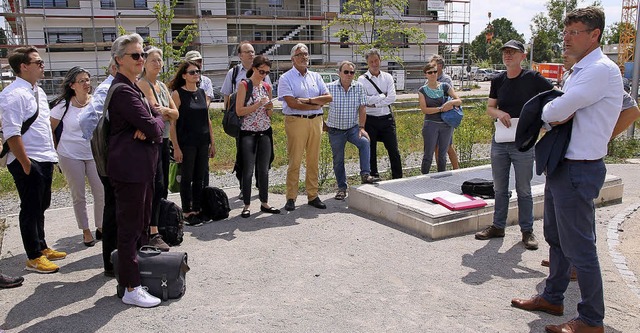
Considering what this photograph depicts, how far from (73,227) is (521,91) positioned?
5556mm

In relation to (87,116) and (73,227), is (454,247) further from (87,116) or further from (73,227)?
(73,227)

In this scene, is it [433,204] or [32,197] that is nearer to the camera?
[32,197]

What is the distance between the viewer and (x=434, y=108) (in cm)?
836

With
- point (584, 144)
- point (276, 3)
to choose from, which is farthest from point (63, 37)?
point (584, 144)

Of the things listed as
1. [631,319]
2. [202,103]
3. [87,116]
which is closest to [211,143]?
[202,103]

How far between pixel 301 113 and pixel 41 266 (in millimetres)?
3600

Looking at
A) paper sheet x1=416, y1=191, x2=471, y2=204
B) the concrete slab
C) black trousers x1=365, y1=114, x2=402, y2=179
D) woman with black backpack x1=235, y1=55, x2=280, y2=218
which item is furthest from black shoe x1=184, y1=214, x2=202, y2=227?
black trousers x1=365, y1=114, x2=402, y2=179

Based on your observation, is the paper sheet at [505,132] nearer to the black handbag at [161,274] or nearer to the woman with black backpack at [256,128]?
the woman with black backpack at [256,128]

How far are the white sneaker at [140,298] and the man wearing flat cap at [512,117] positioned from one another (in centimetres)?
360

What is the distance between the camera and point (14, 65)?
517 cm

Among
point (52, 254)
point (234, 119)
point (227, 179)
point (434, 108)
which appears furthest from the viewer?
point (227, 179)

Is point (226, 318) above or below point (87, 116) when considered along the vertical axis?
below

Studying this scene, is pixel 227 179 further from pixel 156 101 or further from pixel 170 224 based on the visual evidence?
pixel 156 101

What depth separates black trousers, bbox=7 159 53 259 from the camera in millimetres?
5176
